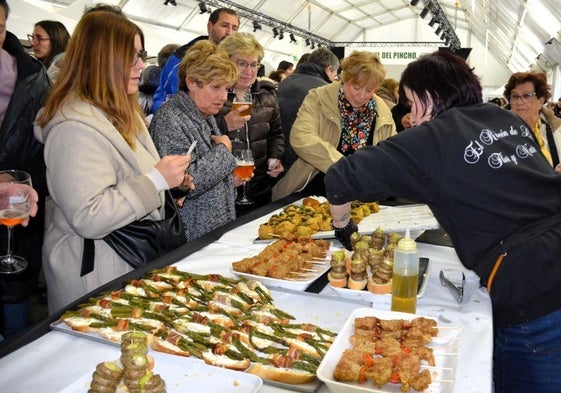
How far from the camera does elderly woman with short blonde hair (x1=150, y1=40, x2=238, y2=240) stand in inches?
105

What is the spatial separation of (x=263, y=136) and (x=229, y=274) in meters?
1.77

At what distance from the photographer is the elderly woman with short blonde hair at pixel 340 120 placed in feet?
11.3

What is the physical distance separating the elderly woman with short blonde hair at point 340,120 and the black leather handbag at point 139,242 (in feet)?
4.71

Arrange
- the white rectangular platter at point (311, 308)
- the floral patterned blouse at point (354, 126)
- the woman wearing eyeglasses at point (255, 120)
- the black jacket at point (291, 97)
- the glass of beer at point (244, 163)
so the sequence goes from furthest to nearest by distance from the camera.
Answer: the black jacket at point (291, 97) → the floral patterned blouse at point (354, 126) → the woman wearing eyeglasses at point (255, 120) → the glass of beer at point (244, 163) → the white rectangular platter at point (311, 308)

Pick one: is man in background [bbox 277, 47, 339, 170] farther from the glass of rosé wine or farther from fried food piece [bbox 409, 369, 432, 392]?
fried food piece [bbox 409, 369, 432, 392]

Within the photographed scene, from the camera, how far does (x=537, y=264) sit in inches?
71.4

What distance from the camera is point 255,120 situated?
3639 mm

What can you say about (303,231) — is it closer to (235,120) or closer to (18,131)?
(235,120)

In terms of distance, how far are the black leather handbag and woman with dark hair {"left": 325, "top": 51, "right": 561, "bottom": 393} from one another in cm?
69

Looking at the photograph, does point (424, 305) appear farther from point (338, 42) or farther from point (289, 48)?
point (338, 42)

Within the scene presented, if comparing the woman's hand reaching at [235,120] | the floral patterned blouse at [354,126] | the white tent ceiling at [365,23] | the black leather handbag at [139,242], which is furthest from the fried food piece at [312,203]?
the white tent ceiling at [365,23]

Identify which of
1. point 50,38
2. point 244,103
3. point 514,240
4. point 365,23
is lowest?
point 514,240

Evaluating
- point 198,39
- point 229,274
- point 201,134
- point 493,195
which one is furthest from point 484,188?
point 198,39

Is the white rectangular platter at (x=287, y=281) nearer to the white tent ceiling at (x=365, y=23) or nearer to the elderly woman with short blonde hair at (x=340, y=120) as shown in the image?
the elderly woman with short blonde hair at (x=340, y=120)
